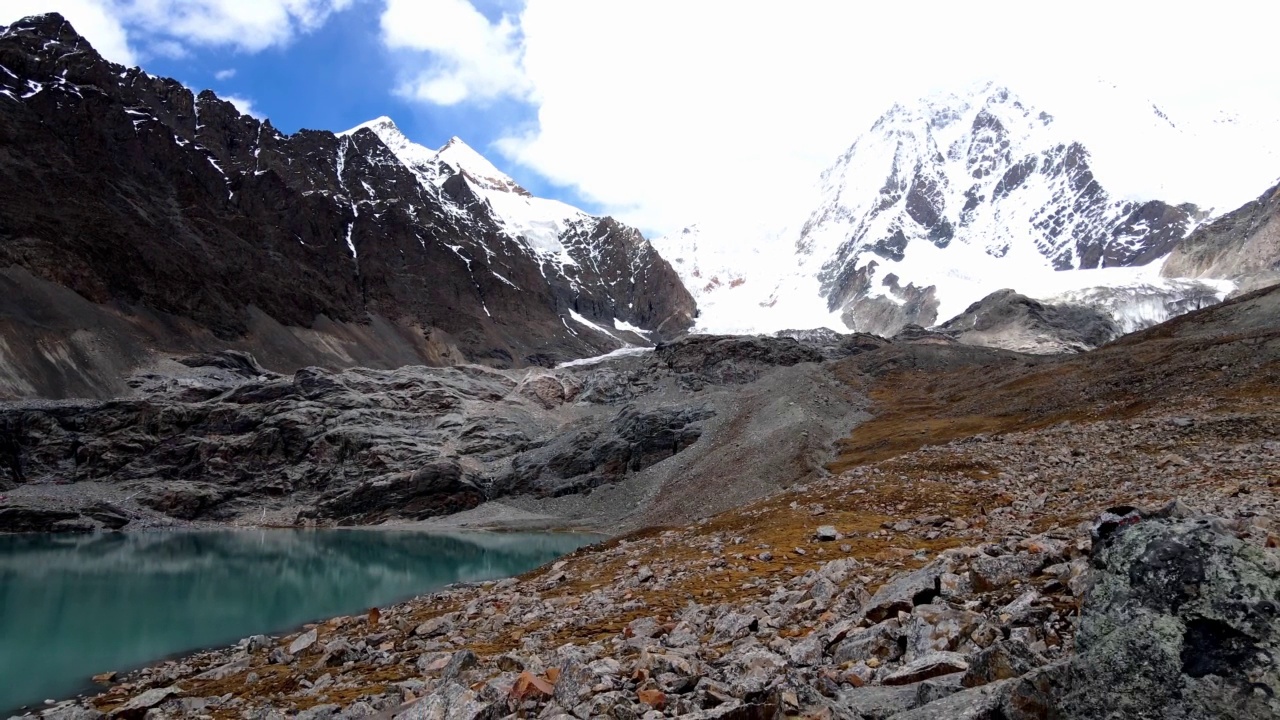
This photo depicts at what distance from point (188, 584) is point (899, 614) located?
200ft

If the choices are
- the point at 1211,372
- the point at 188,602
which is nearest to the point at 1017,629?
the point at 188,602

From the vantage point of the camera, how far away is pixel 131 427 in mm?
123062

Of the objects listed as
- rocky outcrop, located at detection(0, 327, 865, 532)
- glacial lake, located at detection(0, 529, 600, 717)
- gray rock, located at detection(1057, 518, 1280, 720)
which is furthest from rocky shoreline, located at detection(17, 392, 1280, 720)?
rocky outcrop, located at detection(0, 327, 865, 532)

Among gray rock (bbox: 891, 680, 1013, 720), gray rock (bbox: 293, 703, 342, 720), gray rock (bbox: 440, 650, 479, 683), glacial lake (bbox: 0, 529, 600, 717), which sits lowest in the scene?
glacial lake (bbox: 0, 529, 600, 717)

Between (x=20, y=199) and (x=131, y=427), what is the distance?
96.8 meters

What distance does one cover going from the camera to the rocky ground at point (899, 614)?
17.6 feet

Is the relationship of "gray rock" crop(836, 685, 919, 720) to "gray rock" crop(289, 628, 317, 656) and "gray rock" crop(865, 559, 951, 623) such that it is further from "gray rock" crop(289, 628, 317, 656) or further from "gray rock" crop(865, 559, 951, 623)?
"gray rock" crop(289, 628, 317, 656)

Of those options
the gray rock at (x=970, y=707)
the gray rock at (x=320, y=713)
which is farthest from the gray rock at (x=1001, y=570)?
the gray rock at (x=320, y=713)

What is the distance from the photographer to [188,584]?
5728 cm

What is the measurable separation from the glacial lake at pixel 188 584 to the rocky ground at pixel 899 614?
929 centimetres

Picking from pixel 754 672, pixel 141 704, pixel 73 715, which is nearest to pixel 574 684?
pixel 754 672

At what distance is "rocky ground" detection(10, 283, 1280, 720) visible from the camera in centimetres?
536

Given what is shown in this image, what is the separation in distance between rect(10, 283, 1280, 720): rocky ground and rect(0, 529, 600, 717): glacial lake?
9.29 m

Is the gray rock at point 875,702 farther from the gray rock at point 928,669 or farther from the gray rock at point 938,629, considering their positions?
the gray rock at point 938,629
